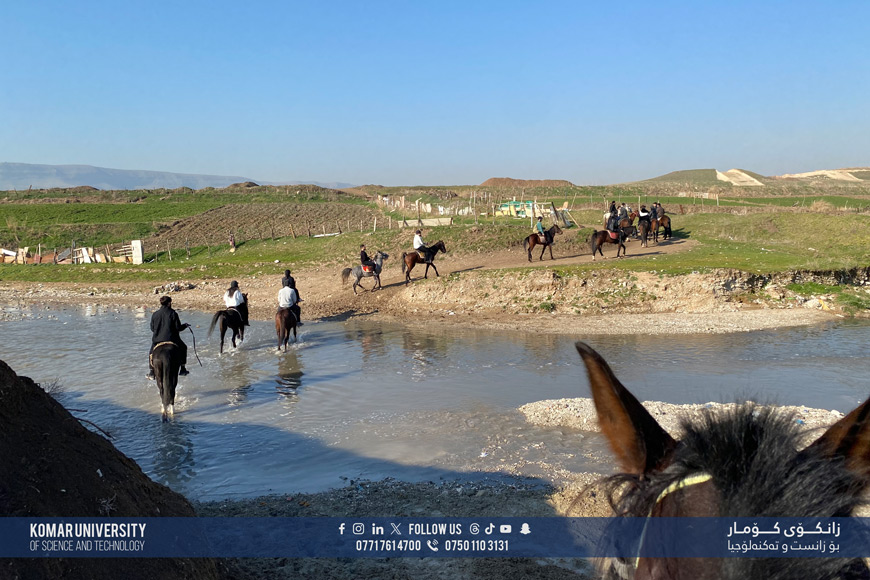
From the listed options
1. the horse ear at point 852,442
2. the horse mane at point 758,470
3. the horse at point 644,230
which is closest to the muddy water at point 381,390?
the horse mane at point 758,470

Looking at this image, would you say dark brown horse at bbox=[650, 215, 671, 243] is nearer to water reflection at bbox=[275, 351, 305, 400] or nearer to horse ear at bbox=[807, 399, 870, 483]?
water reflection at bbox=[275, 351, 305, 400]

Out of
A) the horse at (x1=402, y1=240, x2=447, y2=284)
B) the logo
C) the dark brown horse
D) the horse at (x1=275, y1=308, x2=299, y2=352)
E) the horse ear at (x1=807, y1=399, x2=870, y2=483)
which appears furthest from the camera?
the dark brown horse

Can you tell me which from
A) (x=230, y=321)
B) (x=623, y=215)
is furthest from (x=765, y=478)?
(x=623, y=215)

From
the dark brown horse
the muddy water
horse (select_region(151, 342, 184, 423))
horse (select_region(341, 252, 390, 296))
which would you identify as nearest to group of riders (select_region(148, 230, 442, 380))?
horse (select_region(151, 342, 184, 423))

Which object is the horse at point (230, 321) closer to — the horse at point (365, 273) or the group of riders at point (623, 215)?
the horse at point (365, 273)

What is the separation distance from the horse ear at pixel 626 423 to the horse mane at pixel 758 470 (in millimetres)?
47

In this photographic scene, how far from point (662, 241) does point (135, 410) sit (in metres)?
28.3

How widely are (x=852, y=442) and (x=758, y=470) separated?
0.26m

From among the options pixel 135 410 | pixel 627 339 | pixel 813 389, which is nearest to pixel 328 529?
pixel 135 410

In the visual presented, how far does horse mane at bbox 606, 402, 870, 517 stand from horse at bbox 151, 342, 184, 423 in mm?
11628

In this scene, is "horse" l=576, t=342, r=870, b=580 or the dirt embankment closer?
Answer: "horse" l=576, t=342, r=870, b=580

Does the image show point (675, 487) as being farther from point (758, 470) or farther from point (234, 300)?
point (234, 300)

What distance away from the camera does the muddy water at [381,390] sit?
9484 mm

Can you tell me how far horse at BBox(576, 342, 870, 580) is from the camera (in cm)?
143
